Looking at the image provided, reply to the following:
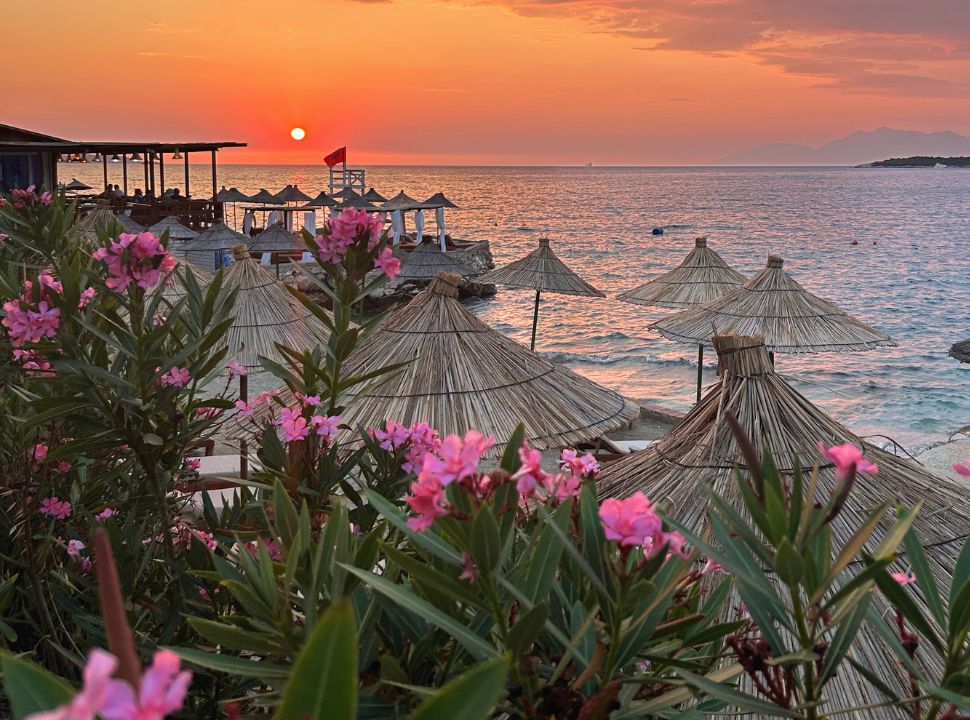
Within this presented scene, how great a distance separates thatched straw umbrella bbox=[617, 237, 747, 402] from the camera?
482 inches

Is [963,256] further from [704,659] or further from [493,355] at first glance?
[704,659]

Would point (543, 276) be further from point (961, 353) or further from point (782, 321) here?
point (961, 353)

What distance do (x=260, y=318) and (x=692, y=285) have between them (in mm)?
7145

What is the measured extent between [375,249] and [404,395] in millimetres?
2914

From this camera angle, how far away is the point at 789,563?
0.81 m

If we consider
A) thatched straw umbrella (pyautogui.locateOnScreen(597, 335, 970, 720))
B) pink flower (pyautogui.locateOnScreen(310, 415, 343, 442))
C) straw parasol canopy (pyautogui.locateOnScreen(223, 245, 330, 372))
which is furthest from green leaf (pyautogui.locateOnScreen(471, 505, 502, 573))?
straw parasol canopy (pyautogui.locateOnScreen(223, 245, 330, 372))

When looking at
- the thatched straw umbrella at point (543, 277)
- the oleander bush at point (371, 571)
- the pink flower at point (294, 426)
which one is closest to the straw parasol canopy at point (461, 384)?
the oleander bush at point (371, 571)

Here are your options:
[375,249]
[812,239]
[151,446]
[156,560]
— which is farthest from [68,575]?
[812,239]

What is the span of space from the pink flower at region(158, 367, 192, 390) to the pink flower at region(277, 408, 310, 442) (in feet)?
0.76

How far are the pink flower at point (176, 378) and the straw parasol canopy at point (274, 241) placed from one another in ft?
68.4

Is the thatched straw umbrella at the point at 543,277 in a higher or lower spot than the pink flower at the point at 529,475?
lower

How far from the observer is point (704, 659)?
110 centimetres

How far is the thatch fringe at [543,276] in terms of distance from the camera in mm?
14648

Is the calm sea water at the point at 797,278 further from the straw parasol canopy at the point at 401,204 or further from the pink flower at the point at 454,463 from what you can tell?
the pink flower at the point at 454,463
